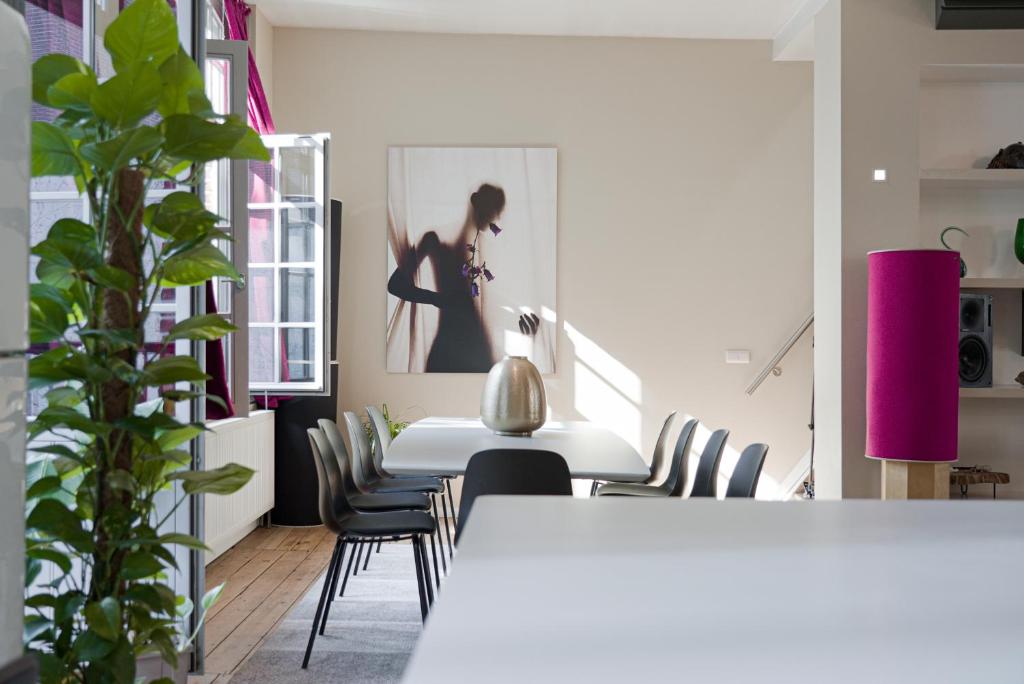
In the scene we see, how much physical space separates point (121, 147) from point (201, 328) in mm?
434

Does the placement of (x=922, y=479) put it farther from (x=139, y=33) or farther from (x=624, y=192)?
(x=139, y=33)

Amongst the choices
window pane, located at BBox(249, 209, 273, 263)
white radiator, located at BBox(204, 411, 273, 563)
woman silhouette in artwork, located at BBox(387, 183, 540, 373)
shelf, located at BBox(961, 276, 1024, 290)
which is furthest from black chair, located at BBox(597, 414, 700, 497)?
window pane, located at BBox(249, 209, 273, 263)

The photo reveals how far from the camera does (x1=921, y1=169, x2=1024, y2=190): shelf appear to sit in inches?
189

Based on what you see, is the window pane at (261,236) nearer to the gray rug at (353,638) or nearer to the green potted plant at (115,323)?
the gray rug at (353,638)

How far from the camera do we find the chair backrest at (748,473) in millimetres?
3484

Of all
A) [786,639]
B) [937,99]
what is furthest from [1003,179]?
[786,639]

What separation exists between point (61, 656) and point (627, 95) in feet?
18.8

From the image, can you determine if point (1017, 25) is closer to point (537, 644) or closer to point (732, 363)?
point (732, 363)

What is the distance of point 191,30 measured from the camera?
10.8 ft

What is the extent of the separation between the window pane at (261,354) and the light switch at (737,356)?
3.14m

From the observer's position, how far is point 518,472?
3223 millimetres

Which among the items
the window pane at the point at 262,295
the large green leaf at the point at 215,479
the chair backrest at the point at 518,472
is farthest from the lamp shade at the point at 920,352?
the window pane at the point at 262,295

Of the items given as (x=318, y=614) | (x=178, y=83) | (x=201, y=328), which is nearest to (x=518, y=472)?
(x=318, y=614)

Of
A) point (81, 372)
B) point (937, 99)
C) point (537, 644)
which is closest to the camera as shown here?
point (537, 644)
